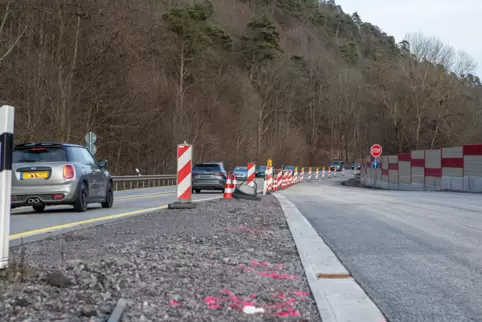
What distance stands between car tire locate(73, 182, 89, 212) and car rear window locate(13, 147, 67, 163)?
828 mm

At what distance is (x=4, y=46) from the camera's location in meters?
28.6

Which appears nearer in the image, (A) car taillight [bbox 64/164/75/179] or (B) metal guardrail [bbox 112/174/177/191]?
(A) car taillight [bbox 64/164/75/179]

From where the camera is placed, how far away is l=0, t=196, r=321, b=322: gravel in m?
4.23

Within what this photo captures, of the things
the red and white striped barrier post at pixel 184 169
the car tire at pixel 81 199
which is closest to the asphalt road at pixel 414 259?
the red and white striped barrier post at pixel 184 169

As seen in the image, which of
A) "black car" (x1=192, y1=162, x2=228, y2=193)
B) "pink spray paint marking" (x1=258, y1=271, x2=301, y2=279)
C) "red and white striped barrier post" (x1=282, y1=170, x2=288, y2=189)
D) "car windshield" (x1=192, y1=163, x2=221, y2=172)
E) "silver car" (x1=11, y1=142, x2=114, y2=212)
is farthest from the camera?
"red and white striped barrier post" (x1=282, y1=170, x2=288, y2=189)

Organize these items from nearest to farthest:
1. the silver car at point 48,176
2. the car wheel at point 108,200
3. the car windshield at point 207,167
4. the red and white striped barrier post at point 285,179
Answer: the silver car at point 48,176, the car wheel at point 108,200, the car windshield at point 207,167, the red and white striped barrier post at point 285,179

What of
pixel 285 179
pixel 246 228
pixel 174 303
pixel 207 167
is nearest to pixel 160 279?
pixel 174 303

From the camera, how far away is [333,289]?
5.38 m

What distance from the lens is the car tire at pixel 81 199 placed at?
14.1 m

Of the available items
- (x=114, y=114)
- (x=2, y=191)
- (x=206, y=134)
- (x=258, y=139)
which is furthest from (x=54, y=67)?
(x=258, y=139)

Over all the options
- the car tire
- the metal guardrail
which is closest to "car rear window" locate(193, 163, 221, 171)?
the metal guardrail

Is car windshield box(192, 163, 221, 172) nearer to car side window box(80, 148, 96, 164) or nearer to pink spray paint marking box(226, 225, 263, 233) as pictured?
car side window box(80, 148, 96, 164)

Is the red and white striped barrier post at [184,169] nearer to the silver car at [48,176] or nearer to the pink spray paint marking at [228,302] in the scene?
the silver car at [48,176]

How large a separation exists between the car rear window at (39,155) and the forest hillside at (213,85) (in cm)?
1150
